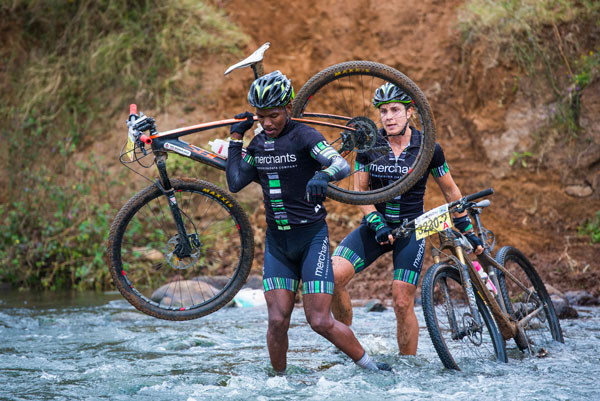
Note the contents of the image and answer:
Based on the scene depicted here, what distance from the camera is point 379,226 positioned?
5.90 m

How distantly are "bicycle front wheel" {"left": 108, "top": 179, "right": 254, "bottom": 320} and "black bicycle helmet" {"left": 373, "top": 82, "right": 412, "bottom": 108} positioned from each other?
154cm

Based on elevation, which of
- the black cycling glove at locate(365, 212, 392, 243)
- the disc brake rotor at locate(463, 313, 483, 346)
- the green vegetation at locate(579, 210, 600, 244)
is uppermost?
the green vegetation at locate(579, 210, 600, 244)

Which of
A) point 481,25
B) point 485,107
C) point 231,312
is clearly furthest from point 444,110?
point 231,312

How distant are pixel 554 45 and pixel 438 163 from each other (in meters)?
7.34

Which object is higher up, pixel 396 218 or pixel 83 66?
pixel 83 66

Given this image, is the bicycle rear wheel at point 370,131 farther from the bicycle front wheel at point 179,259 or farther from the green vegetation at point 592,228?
the green vegetation at point 592,228

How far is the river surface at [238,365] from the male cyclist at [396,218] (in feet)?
1.60

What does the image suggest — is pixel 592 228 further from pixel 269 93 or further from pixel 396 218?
pixel 269 93

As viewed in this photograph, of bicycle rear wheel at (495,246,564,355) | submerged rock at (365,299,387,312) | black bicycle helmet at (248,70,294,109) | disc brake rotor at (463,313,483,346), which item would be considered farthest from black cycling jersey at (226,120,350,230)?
submerged rock at (365,299,387,312)

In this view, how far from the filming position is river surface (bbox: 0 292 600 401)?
17.3 ft

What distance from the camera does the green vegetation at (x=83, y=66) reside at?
44.3ft

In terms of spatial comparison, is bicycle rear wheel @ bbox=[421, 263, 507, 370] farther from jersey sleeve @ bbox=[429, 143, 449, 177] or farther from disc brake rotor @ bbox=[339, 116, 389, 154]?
disc brake rotor @ bbox=[339, 116, 389, 154]

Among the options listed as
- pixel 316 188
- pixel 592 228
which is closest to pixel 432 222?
pixel 316 188

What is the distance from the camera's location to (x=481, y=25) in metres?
12.7
